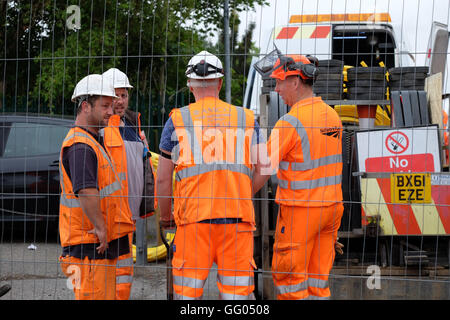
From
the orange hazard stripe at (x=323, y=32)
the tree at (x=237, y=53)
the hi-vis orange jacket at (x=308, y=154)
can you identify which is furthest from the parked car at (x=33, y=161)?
the hi-vis orange jacket at (x=308, y=154)

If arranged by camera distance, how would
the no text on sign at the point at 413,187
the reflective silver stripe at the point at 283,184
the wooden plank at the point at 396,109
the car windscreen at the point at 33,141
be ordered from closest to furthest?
the reflective silver stripe at the point at 283,184 < the no text on sign at the point at 413,187 < the wooden plank at the point at 396,109 < the car windscreen at the point at 33,141

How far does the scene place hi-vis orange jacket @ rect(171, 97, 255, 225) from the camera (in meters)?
3.61

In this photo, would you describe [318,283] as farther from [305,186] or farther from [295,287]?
[305,186]

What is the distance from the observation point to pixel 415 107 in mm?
5297

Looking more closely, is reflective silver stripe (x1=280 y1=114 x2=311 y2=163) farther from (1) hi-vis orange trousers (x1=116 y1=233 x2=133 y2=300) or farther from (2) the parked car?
(2) the parked car

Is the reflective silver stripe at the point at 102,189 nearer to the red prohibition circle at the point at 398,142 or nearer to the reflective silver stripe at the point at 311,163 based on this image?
the reflective silver stripe at the point at 311,163

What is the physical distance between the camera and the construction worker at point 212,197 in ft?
11.8

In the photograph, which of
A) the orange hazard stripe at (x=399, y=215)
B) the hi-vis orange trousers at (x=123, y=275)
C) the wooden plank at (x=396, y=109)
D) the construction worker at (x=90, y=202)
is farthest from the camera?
the wooden plank at (x=396, y=109)

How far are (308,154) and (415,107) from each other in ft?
6.13

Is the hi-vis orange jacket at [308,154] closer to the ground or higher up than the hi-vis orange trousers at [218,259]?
higher up

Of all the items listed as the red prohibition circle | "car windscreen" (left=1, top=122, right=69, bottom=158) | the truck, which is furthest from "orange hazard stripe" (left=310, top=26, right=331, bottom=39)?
"car windscreen" (left=1, top=122, right=69, bottom=158)

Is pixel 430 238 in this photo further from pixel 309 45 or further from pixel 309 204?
pixel 309 45

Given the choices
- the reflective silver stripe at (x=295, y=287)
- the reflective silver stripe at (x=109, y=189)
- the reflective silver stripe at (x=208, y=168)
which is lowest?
the reflective silver stripe at (x=295, y=287)

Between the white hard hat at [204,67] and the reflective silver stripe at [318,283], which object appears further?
the reflective silver stripe at [318,283]
